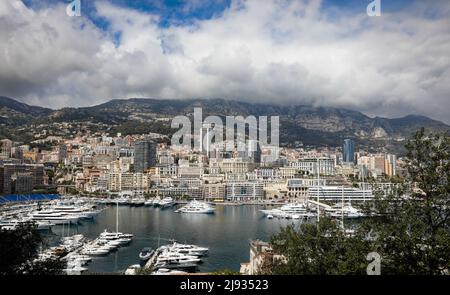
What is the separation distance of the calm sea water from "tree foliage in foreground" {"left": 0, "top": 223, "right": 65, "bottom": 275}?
2.95m

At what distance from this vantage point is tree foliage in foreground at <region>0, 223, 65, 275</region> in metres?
1.44

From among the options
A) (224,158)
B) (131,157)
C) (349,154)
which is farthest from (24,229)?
(224,158)

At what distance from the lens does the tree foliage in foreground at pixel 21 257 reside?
4.73ft

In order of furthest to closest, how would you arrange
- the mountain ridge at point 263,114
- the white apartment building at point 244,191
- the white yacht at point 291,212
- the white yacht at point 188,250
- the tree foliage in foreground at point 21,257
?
the white apartment building at point 244,191
the white yacht at point 291,212
the white yacht at point 188,250
the mountain ridge at point 263,114
the tree foliage in foreground at point 21,257

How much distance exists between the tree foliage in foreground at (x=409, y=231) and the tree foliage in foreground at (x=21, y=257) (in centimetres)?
118

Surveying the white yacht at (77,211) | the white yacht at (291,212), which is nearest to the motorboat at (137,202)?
the white yacht at (77,211)

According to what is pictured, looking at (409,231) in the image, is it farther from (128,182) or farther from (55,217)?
(128,182)

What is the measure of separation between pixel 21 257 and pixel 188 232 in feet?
26.2

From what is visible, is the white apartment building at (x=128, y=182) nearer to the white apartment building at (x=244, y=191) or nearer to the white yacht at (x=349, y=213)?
the white apartment building at (x=244, y=191)

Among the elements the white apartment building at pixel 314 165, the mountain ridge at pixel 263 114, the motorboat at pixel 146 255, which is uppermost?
the mountain ridge at pixel 263 114

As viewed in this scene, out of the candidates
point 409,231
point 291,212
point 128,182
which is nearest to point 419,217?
point 409,231

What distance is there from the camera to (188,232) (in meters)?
9.31
